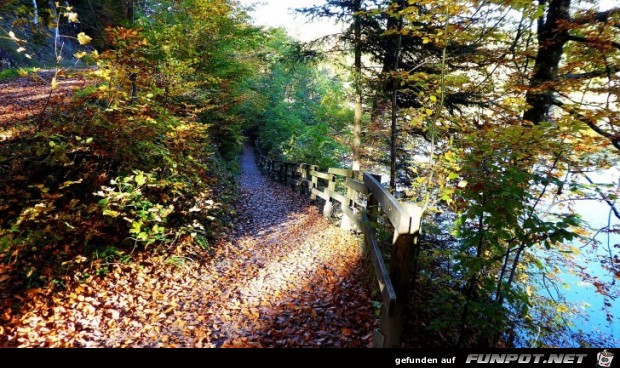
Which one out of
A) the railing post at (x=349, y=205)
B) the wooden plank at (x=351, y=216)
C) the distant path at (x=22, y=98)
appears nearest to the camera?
the wooden plank at (x=351, y=216)

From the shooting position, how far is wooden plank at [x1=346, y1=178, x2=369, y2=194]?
568 centimetres

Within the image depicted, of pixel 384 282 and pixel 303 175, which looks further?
pixel 303 175

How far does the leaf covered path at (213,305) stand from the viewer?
3367 millimetres

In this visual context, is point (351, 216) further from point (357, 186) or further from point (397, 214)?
point (397, 214)

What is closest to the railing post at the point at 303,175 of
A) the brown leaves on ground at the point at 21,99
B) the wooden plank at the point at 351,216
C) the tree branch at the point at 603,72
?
the wooden plank at the point at 351,216

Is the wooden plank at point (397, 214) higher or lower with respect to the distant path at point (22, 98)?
lower

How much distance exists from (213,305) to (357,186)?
3471 mm

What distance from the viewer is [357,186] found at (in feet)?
19.9

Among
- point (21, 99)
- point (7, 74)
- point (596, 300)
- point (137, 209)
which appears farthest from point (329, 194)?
point (7, 74)

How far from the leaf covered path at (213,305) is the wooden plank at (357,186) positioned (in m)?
1.08

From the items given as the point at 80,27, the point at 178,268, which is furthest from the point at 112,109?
the point at 80,27

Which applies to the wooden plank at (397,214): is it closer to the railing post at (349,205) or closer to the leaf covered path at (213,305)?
the leaf covered path at (213,305)

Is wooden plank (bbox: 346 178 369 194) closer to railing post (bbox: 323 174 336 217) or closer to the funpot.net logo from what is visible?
railing post (bbox: 323 174 336 217)

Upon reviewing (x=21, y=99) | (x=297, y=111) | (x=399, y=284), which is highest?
(x=21, y=99)
